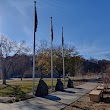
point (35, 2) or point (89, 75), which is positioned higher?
point (35, 2)

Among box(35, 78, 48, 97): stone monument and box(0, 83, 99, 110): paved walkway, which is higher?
box(35, 78, 48, 97): stone monument

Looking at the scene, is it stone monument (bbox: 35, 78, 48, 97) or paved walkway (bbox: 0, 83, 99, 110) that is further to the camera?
stone monument (bbox: 35, 78, 48, 97)

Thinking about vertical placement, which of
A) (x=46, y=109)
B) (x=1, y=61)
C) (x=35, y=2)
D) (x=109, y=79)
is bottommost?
(x=46, y=109)

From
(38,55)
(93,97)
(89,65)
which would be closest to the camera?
(93,97)

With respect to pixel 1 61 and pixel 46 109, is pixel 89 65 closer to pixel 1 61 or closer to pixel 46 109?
pixel 1 61

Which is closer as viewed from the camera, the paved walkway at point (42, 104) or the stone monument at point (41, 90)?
the paved walkway at point (42, 104)

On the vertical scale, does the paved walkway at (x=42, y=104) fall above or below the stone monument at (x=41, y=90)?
below

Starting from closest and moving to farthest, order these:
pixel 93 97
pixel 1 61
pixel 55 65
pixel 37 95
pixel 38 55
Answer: pixel 93 97
pixel 37 95
pixel 1 61
pixel 55 65
pixel 38 55

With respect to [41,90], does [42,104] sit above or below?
below

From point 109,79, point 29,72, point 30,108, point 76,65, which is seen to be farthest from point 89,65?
point 30,108

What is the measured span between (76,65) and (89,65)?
31.1 metres

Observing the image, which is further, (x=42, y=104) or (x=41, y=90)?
(x=41, y=90)

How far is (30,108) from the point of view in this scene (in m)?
12.5

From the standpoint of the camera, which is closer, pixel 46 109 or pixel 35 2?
pixel 46 109
